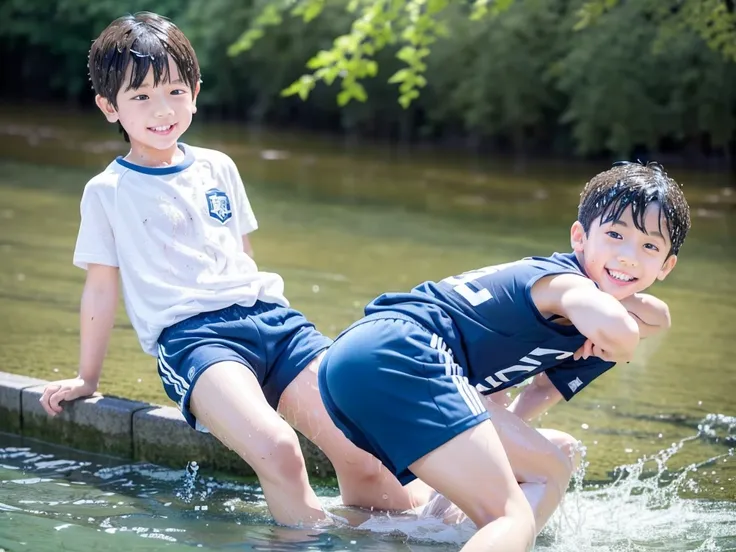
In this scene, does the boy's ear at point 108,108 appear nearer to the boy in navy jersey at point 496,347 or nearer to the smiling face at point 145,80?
the smiling face at point 145,80

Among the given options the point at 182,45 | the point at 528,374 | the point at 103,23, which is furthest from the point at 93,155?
the point at 528,374

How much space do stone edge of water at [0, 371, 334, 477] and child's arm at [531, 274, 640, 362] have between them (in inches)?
53.6

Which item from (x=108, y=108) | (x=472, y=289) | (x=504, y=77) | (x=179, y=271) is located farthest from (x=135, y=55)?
(x=504, y=77)

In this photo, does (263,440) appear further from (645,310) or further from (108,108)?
(108,108)

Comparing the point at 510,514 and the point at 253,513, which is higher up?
the point at 510,514

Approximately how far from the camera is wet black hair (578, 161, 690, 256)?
3.17 m

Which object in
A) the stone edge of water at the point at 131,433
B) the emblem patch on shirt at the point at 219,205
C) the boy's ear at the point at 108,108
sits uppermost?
the boy's ear at the point at 108,108

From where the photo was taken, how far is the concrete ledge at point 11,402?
4.35m

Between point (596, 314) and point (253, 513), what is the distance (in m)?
1.31

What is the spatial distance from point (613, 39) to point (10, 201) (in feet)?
25.4

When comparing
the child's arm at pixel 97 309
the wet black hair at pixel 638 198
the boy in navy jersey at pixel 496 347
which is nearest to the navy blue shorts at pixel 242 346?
the child's arm at pixel 97 309

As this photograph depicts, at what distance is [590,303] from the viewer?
2973 mm

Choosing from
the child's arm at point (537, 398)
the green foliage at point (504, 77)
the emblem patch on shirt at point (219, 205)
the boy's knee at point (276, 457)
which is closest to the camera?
the boy's knee at point (276, 457)

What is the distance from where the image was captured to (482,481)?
117 inches
